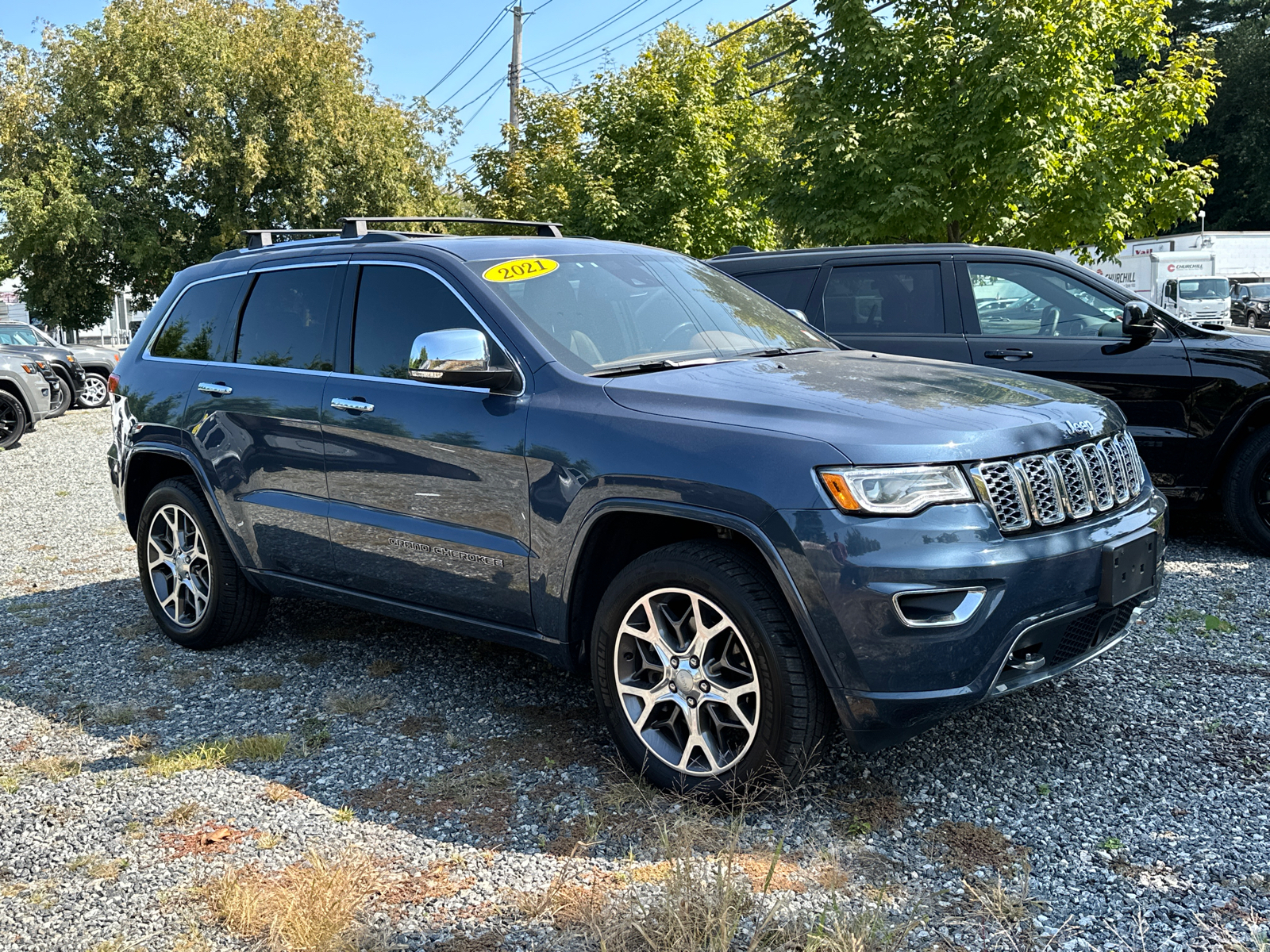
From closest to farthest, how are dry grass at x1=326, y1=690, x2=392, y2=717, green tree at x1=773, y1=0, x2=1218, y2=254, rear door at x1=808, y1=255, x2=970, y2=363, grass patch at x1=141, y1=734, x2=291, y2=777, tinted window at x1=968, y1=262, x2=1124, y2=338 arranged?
grass patch at x1=141, y1=734, x2=291, y2=777 < dry grass at x1=326, y1=690, x2=392, y2=717 < tinted window at x1=968, y1=262, x2=1124, y2=338 < rear door at x1=808, y1=255, x2=970, y2=363 < green tree at x1=773, y1=0, x2=1218, y2=254

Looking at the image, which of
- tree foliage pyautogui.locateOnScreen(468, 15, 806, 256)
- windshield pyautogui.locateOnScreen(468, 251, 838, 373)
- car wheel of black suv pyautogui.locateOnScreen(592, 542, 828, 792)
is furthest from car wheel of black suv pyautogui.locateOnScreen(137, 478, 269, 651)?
tree foliage pyautogui.locateOnScreen(468, 15, 806, 256)

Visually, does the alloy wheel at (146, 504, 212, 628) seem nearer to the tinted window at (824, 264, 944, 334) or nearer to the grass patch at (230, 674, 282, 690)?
the grass patch at (230, 674, 282, 690)

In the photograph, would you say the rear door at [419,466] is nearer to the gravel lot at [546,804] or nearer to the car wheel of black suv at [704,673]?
the car wheel of black suv at [704,673]

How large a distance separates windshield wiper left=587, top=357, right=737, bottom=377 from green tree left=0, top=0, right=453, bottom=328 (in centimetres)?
2792

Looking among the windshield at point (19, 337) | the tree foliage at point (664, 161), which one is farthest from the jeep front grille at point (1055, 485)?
the windshield at point (19, 337)

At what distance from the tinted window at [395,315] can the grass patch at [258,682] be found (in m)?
1.49

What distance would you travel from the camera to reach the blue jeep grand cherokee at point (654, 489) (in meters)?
3.07

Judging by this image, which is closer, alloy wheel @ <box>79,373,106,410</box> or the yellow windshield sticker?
the yellow windshield sticker

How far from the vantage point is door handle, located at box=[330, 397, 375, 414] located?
4.31 metres

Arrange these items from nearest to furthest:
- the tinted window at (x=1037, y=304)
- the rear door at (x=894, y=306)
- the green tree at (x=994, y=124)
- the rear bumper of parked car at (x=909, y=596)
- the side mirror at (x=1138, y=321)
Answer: the rear bumper of parked car at (x=909, y=596)
the side mirror at (x=1138, y=321)
the tinted window at (x=1037, y=304)
the rear door at (x=894, y=306)
the green tree at (x=994, y=124)

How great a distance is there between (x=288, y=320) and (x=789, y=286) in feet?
11.9

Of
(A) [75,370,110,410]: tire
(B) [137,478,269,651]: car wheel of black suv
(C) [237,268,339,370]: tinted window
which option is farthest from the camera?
(A) [75,370,110,410]: tire

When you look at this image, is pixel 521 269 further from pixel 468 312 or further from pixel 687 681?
pixel 687 681

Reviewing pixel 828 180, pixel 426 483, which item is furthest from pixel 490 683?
pixel 828 180
